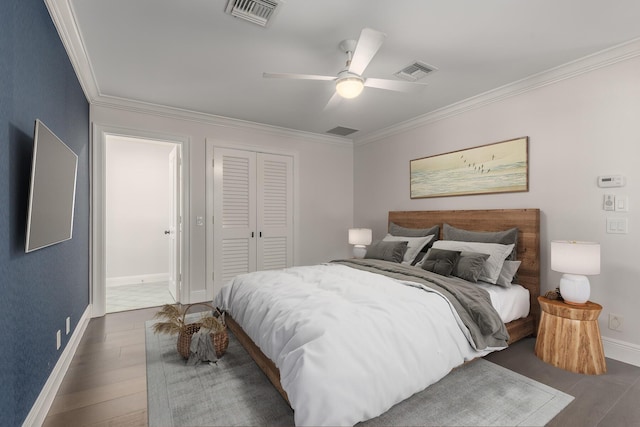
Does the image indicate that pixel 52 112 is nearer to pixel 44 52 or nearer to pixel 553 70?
pixel 44 52

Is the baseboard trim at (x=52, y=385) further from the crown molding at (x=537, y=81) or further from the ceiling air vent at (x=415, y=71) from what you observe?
the crown molding at (x=537, y=81)

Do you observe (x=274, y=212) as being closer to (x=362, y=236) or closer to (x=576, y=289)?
(x=362, y=236)

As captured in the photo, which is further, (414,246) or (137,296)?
(137,296)

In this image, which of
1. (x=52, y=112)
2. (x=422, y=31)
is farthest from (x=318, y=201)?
(x=52, y=112)

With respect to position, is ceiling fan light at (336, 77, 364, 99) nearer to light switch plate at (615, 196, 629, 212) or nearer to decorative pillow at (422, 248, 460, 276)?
decorative pillow at (422, 248, 460, 276)

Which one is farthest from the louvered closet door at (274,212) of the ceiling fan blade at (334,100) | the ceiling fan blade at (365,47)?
the ceiling fan blade at (365,47)

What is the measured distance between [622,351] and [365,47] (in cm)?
317

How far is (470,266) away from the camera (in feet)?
9.30

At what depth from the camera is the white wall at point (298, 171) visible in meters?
3.96

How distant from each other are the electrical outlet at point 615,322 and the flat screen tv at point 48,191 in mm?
4124

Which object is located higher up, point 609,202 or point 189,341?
point 609,202

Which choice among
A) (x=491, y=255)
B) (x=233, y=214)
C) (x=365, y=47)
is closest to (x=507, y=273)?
(x=491, y=255)

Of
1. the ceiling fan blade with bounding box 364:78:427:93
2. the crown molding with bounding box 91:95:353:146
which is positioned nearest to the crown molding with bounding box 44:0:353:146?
the crown molding with bounding box 91:95:353:146

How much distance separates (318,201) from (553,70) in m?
3.40
